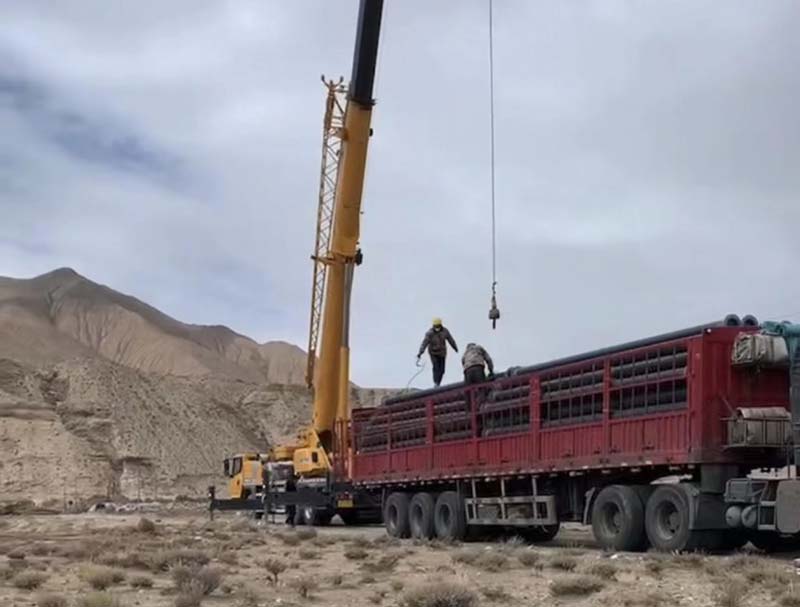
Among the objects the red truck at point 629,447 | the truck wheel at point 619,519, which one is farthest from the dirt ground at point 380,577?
the red truck at point 629,447

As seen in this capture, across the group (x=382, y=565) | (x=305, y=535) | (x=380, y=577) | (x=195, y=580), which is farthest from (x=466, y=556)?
(x=305, y=535)

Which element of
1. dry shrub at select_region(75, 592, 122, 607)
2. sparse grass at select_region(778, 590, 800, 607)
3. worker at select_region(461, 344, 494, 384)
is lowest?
dry shrub at select_region(75, 592, 122, 607)

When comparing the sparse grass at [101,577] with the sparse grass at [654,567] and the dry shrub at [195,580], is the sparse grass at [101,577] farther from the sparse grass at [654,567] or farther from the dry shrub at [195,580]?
the sparse grass at [654,567]

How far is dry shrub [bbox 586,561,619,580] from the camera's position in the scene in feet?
49.0

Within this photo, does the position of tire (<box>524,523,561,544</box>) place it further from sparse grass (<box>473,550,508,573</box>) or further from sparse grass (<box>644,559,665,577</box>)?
sparse grass (<box>644,559,665,577</box>)

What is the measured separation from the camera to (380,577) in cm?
1655

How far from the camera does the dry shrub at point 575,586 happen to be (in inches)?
538

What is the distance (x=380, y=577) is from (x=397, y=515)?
1118 centimetres

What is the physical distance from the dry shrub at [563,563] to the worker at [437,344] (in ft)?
37.5

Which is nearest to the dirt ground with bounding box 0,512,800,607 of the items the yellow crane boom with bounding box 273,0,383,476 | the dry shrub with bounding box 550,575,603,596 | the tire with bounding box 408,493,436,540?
the dry shrub with bounding box 550,575,603,596

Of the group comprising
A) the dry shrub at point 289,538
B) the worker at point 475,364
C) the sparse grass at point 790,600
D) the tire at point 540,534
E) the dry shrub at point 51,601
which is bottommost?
the dry shrub at point 51,601

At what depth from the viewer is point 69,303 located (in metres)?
144

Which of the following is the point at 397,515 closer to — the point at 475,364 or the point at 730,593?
the point at 475,364

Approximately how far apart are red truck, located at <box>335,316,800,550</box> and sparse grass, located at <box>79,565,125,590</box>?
812 cm
